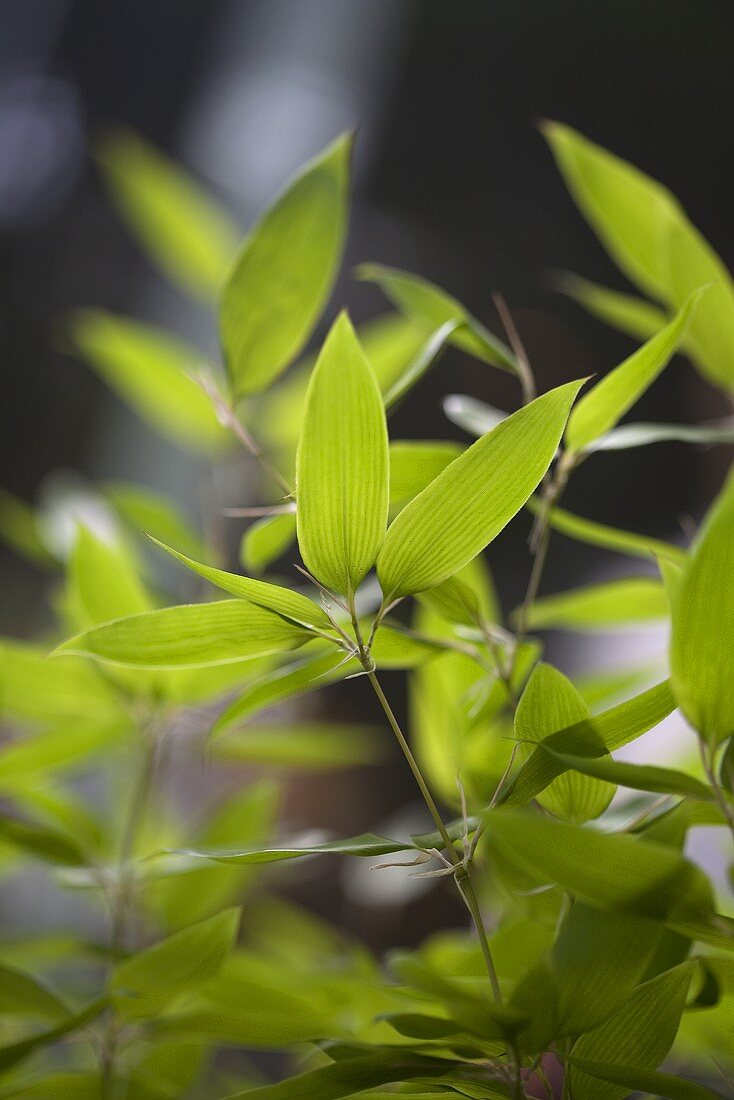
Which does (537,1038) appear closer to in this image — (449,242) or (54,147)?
(449,242)

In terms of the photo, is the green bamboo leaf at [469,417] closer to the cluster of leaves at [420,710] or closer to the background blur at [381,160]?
the cluster of leaves at [420,710]

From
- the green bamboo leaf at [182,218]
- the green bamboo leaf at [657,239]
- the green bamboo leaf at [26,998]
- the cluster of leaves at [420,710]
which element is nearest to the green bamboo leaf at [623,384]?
the cluster of leaves at [420,710]

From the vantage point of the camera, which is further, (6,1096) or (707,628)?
(6,1096)

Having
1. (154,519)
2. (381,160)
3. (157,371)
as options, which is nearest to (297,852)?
(154,519)

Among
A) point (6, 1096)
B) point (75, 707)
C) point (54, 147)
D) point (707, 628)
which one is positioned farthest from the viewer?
point (54, 147)

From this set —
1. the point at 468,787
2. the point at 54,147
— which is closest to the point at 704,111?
the point at 54,147
